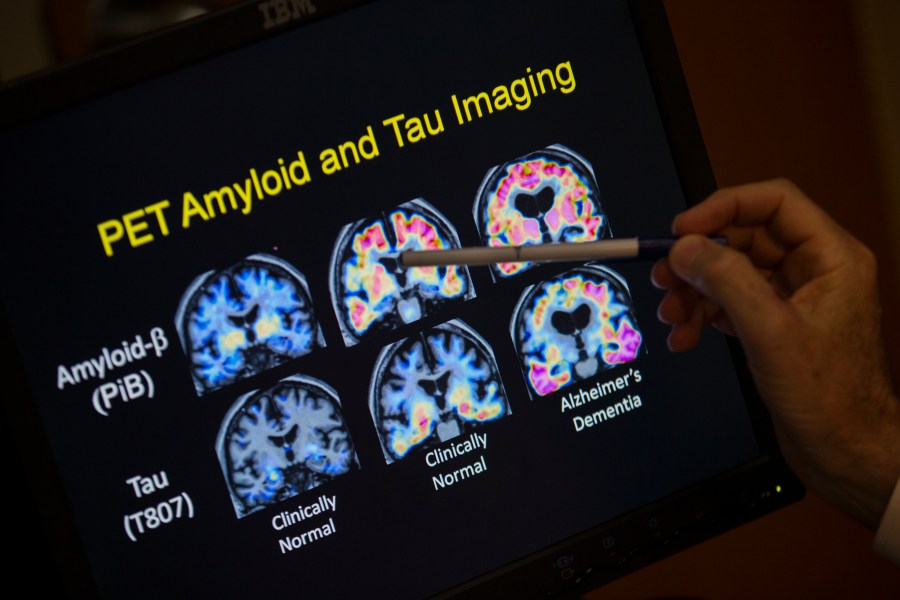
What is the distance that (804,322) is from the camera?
792 mm

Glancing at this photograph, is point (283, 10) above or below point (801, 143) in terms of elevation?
above

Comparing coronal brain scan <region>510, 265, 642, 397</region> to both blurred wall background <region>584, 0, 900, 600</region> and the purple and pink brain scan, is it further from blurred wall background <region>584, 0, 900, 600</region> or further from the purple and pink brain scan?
blurred wall background <region>584, 0, 900, 600</region>

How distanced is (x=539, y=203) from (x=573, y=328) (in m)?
0.12

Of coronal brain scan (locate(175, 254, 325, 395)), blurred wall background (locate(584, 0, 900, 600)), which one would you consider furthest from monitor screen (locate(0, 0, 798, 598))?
blurred wall background (locate(584, 0, 900, 600))

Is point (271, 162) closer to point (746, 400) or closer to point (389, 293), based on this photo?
point (389, 293)

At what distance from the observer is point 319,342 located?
749mm

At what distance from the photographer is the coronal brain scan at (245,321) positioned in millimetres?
728

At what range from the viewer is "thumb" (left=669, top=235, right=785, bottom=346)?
75 centimetres

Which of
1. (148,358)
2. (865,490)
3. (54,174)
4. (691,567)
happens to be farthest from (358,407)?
(691,567)

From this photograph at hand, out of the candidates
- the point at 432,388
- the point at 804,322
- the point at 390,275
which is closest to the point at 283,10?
the point at 390,275

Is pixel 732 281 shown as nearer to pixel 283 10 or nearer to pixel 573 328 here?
pixel 573 328

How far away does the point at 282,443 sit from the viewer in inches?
29.4

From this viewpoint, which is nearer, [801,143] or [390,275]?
[390,275]

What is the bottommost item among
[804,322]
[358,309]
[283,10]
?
[804,322]
